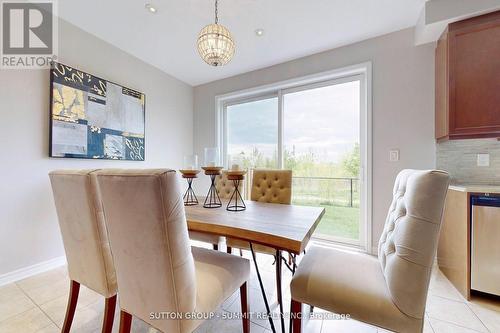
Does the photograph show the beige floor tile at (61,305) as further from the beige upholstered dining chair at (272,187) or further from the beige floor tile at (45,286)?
the beige upholstered dining chair at (272,187)

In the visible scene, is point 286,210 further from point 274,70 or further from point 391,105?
point 274,70

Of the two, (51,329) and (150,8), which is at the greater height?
(150,8)

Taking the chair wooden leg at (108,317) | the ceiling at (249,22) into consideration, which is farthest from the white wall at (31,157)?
the chair wooden leg at (108,317)

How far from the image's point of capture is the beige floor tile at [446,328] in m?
1.29

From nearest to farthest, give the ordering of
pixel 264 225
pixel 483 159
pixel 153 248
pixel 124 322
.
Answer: pixel 153 248 → pixel 124 322 → pixel 264 225 → pixel 483 159

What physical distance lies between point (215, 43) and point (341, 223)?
2547mm

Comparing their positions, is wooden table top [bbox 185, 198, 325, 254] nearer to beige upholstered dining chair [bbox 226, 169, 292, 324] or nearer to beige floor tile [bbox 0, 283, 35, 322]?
beige upholstered dining chair [bbox 226, 169, 292, 324]

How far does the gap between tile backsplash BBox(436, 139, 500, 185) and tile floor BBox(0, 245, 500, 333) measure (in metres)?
1.01

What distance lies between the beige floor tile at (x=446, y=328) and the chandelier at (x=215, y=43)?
94.8 inches

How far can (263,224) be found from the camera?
1114 millimetres

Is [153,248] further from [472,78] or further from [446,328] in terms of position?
[472,78]

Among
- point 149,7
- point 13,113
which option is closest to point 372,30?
point 149,7

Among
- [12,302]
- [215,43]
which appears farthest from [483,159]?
[12,302]

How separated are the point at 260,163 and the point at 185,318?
8.45 ft
